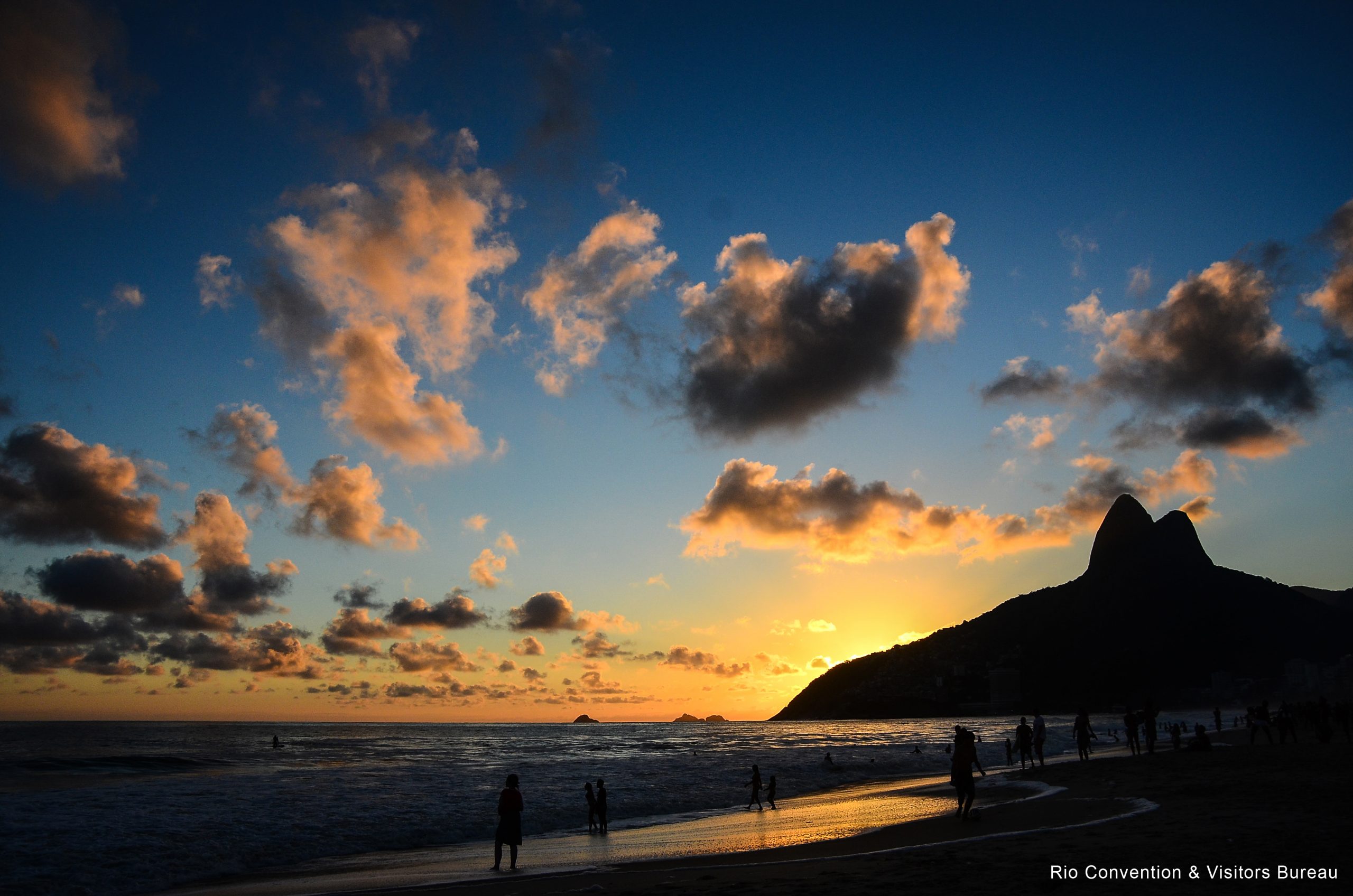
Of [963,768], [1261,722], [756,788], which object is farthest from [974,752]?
[1261,722]

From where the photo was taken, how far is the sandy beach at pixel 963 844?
11.9m

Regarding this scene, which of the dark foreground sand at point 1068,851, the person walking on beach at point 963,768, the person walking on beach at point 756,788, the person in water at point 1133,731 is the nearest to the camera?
the dark foreground sand at point 1068,851

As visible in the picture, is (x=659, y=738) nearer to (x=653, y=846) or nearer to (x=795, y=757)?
(x=795, y=757)

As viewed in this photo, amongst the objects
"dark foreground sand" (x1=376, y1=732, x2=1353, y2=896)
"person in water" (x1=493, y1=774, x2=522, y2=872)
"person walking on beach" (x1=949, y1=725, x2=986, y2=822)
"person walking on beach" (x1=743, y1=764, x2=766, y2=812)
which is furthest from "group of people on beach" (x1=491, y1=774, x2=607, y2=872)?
"person walking on beach" (x1=743, y1=764, x2=766, y2=812)

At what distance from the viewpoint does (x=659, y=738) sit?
6619 inches

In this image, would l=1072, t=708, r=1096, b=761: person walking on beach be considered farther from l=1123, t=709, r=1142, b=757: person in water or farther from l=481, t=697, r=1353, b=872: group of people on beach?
l=1123, t=709, r=1142, b=757: person in water

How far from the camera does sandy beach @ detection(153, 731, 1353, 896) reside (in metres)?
11.9

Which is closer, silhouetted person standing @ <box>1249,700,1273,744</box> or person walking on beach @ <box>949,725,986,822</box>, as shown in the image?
person walking on beach @ <box>949,725,986,822</box>

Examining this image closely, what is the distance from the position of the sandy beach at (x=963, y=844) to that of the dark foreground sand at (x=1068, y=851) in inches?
2.3

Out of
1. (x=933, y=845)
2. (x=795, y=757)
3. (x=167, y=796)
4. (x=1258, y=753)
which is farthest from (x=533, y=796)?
(x=795, y=757)

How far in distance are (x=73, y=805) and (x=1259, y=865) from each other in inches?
1898

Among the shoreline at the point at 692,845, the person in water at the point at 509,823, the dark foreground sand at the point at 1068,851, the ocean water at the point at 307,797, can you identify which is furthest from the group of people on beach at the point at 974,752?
the ocean water at the point at 307,797

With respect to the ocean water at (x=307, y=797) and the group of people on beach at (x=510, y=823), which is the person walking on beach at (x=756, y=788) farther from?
the group of people on beach at (x=510, y=823)

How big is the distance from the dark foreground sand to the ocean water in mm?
10493
